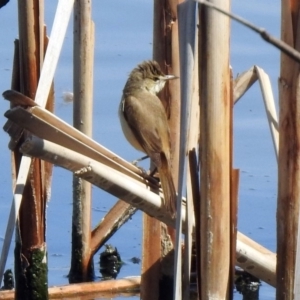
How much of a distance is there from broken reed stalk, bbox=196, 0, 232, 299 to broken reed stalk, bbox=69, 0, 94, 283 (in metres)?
1.89

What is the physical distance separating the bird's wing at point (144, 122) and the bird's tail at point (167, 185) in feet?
0.40

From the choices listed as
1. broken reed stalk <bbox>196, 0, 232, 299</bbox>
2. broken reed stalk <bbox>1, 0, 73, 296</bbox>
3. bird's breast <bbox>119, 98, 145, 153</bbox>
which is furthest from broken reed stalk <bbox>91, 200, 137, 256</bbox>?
broken reed stalk <bbox>196, 0, 232, 299</bbox>

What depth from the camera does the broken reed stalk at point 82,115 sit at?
18.3 feet

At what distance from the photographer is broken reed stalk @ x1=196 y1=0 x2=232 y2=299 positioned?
Answer: 368 centimetres

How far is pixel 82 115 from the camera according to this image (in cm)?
565

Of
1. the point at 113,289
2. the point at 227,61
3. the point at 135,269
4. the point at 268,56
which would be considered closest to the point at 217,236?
the point at 227,61

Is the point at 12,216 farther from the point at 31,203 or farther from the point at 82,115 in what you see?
the point at 82,115


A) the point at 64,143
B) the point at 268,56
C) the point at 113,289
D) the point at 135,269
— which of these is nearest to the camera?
the point at 64,143

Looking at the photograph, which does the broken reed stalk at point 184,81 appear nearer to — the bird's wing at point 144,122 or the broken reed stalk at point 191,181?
the broken reed stalk at point 191,181

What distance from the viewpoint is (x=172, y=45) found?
457 cm

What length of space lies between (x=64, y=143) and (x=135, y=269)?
94.7 inches

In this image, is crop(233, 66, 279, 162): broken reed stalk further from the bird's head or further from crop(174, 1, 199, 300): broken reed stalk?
crop(174, 1, 199, 300): broken reed stalk

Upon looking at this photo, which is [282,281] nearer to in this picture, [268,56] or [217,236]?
[217,236]

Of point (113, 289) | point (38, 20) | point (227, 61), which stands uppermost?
point (38, 20)
